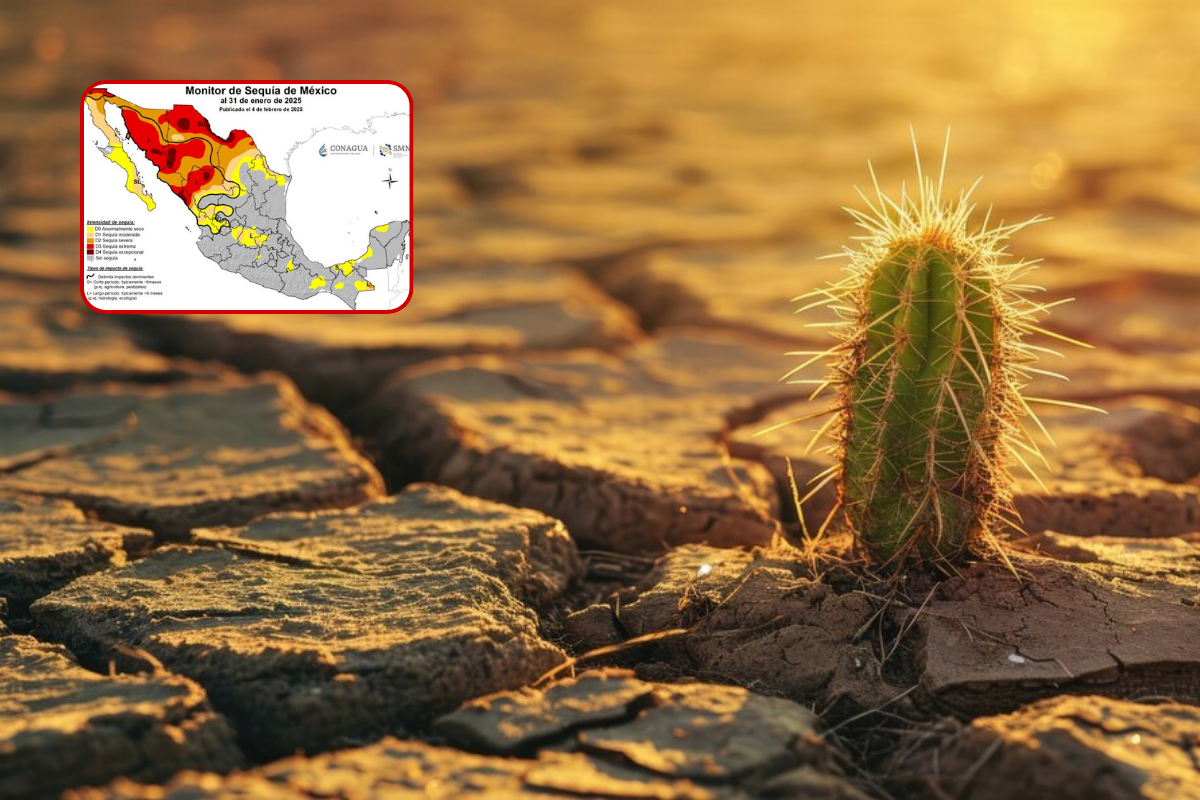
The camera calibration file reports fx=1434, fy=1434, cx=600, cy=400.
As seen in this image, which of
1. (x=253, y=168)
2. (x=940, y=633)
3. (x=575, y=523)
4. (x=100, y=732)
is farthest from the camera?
(x=253, y=168)

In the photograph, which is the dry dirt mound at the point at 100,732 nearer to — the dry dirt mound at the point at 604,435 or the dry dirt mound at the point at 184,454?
the dry dirt mound at the point at 184,454

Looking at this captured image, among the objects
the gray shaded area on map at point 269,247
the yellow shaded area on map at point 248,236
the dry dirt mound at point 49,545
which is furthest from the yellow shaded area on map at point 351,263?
the dry dirt mound at point 49,545

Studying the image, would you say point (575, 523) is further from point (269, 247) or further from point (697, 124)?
point (697, 124)

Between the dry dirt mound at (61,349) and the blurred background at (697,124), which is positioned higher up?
the blurred background at (697,124)

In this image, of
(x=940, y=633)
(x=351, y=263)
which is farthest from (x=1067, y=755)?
(x=351, y=263)

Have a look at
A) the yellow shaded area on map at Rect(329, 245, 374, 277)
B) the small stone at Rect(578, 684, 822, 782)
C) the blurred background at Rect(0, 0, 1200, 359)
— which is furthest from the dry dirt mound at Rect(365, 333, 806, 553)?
the small stone at Rect(578, 684, 822, 782)

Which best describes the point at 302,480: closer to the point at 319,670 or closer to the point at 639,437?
the point at 639,437

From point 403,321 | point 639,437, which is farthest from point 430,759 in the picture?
point 403,321
